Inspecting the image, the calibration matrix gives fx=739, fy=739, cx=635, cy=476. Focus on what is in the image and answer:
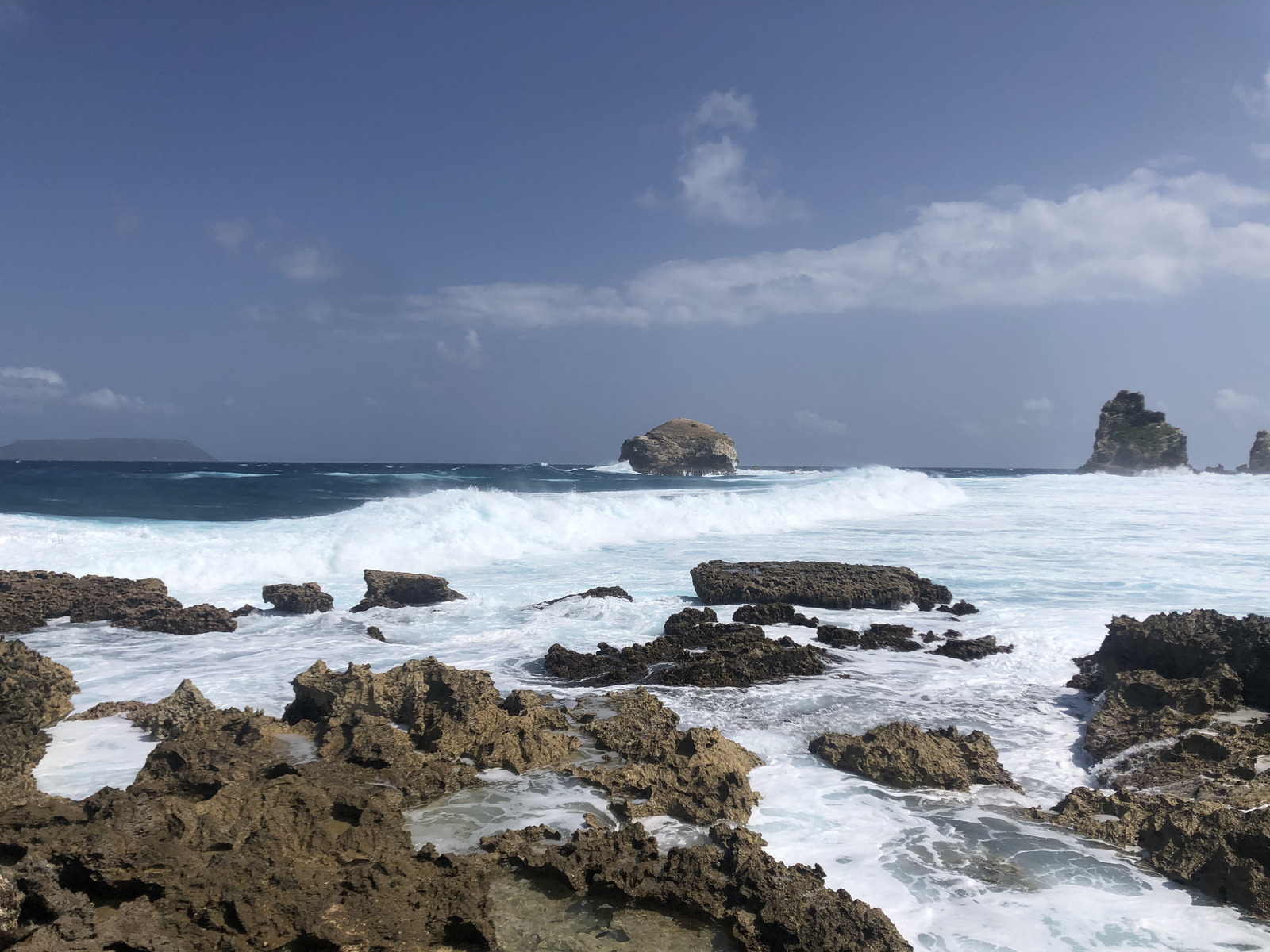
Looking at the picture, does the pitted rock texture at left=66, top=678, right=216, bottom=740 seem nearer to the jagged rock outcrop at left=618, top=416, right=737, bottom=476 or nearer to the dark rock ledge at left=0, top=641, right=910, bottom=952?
the dark rock ledge at left=0, top=641, right=910, bottom=952

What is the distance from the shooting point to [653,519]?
23.2m

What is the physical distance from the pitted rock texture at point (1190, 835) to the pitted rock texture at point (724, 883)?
181 cm

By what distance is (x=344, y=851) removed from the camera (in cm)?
356

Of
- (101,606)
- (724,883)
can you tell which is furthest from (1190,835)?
(101,606)

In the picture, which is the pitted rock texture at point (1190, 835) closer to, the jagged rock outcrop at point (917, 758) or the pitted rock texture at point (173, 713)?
the jagged rock outcrop at point (917, 758)

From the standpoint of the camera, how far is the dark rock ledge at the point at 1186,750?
372cm

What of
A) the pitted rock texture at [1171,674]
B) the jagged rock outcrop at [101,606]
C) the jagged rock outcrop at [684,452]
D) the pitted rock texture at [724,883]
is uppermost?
the jagged rock outcrop at [684,452]

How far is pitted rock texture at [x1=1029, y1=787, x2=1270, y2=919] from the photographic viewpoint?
356 cm

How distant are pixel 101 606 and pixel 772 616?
955cm

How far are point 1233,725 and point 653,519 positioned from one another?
18.1 meters

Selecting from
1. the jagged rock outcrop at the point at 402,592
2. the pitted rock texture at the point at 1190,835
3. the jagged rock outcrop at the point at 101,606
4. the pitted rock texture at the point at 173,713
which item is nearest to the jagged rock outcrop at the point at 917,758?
the pitted rock texture at the point at 1190,835

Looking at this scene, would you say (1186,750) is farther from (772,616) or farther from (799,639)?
(772,616)

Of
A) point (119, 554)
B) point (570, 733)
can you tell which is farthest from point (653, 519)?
point (570, 733)

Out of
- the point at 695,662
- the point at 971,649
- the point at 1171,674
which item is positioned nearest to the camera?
the point at 1171,674
